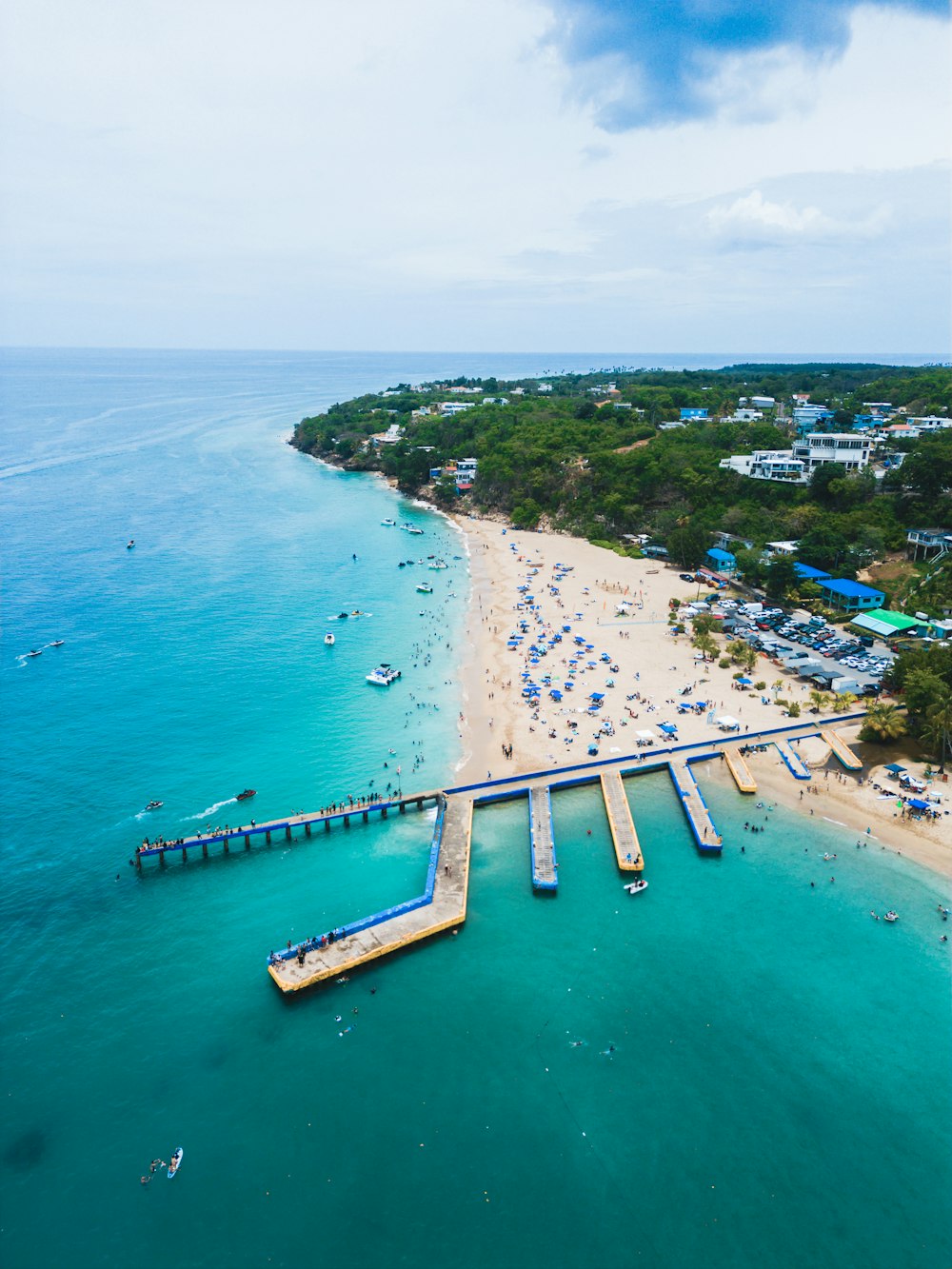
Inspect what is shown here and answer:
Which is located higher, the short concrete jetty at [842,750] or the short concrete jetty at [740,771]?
the short concrete jetty at [842,750]

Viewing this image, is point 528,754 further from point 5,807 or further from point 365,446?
point 365,446

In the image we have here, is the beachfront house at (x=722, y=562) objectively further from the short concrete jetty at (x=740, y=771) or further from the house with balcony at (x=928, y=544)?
the short concrete jetty at (x=740, y=771)

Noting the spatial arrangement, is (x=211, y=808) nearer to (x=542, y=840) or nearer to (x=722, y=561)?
(x=542, y=840)

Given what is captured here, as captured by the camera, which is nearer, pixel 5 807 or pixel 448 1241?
pixel 448 1241

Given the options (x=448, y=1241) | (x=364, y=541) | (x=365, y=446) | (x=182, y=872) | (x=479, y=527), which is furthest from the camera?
(x=365, y=446)

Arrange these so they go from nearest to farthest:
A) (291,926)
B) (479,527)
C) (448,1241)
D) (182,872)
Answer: (448,1241) < (291,926) < (182,872) < (479,527)

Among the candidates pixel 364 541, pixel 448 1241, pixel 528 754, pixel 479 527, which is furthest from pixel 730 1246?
pixel 479 527

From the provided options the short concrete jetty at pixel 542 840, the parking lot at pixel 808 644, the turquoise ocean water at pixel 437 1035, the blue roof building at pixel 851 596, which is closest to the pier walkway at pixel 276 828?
the turquoise ocean water at pixel 437 1035
